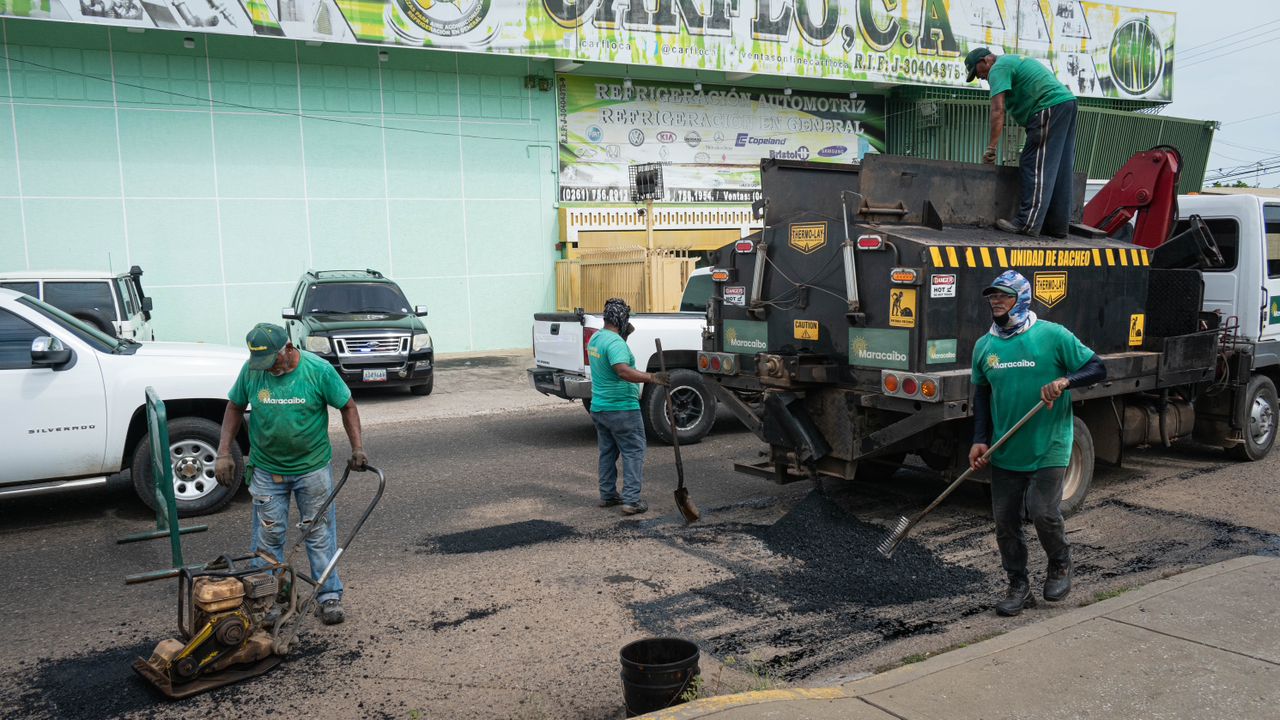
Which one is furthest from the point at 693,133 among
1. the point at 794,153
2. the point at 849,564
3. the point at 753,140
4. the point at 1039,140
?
the point at 849,564

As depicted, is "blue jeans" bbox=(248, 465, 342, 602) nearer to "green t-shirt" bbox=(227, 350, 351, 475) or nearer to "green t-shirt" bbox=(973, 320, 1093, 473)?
"green t-shirt" bbox=(227, 350, 351, 475)

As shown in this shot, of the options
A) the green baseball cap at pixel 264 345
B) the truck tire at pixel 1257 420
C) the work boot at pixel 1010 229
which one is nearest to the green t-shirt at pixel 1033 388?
the work boot at pixel 1010 229

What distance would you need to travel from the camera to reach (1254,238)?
8992mm

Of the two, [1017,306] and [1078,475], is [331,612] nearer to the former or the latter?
[1017,306]

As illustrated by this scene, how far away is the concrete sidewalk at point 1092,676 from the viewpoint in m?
3.88

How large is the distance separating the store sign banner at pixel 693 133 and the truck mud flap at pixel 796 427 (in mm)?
14406

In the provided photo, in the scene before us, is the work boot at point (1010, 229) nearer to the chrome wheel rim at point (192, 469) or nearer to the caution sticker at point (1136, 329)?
the caution sticker at point (1136, 329)

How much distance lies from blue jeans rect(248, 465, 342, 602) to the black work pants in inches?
148

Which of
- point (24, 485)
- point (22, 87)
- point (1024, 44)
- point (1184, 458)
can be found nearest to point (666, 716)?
point (24, 485)

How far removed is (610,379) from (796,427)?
1522 millimetres

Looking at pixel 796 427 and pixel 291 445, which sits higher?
pixel 291 445

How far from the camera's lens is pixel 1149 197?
8.69 metres

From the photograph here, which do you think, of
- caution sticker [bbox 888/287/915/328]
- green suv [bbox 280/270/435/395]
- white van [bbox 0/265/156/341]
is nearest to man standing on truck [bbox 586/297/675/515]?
caution sticker [bbox 888/287/915/328]

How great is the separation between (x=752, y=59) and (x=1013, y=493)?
17.3m
